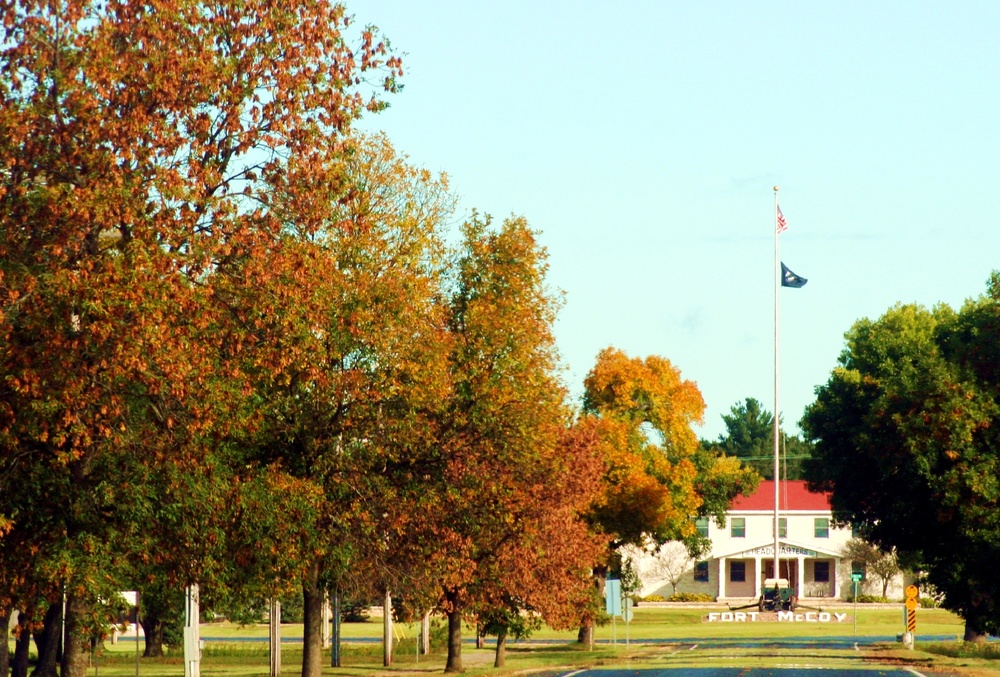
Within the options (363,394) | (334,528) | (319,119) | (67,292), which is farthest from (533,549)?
(67,292)

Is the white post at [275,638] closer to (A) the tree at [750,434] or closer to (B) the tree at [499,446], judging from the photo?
(B) the tree at [499,446]

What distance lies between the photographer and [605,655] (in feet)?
161

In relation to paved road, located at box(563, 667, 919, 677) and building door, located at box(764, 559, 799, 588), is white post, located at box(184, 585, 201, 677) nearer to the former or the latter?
paved road, located at box(563, 667, 919, 677)

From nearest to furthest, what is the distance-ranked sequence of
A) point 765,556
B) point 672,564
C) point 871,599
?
point 871,599 < point 672,564 < point 765,556

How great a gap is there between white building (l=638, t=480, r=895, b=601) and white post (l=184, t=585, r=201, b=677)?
85405mm

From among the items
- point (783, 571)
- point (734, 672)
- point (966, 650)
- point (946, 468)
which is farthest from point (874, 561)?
point (734, 672)

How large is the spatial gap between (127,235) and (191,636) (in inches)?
278

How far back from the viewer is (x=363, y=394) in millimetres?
26266

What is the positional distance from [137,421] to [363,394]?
6445mm

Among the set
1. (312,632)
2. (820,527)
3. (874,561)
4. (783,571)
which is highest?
(312,632)

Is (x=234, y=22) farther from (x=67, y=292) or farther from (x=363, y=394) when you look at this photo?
(x=363, y=394)

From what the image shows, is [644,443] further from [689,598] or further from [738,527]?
[738,527]

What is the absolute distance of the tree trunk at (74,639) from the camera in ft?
69.0

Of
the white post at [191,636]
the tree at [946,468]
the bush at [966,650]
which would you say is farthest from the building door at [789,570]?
the white post at [191,636]
